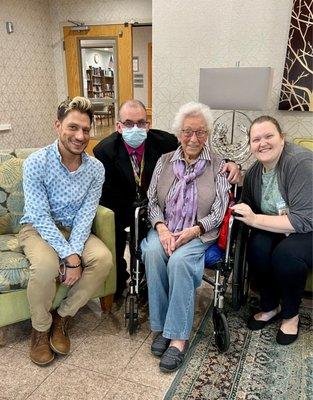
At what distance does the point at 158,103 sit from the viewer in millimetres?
3268

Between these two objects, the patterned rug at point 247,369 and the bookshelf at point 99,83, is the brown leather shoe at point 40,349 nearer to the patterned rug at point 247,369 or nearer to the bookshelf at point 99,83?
the patterned rug at point 247,369

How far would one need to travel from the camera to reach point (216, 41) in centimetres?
293

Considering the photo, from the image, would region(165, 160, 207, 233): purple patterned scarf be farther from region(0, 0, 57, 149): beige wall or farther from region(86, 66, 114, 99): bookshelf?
region(86, 66, 114, 99): bookshelf

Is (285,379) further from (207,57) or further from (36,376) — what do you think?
(207,57)

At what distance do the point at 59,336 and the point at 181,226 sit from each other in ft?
2.72

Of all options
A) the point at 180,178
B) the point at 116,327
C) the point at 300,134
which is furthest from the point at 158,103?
the point at 116,327

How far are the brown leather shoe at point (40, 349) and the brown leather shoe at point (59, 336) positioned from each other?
0.03m

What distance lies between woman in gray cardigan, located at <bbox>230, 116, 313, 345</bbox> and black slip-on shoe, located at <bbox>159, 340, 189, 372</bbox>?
54cm

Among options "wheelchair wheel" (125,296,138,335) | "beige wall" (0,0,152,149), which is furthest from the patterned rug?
"beige wall" (0,0,152,149)

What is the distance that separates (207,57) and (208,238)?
196 centimetres

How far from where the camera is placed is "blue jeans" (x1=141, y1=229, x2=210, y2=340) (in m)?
1.58

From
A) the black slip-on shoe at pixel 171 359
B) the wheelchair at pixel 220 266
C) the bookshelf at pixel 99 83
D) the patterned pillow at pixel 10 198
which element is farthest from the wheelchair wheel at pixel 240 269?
the bookshelf at pixel 99 83

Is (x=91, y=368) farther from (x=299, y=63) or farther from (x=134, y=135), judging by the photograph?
(x=299, y=63)

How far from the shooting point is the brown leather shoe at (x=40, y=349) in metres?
1.59
